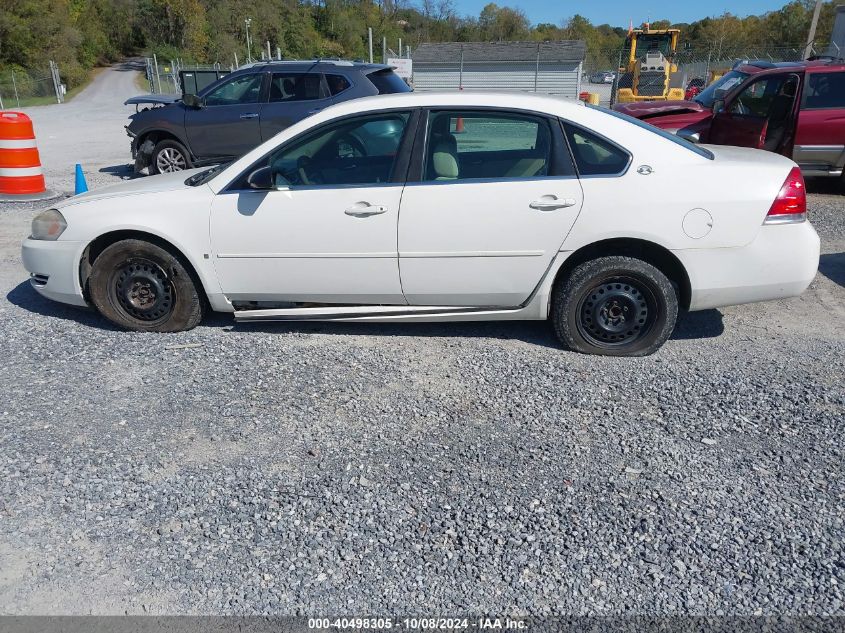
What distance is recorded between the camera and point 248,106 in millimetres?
→ 10703

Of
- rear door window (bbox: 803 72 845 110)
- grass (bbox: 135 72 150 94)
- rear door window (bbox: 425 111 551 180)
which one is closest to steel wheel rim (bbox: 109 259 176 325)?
rear door window (bbox: 425 111 551 180)

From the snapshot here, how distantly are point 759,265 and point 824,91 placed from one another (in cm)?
681

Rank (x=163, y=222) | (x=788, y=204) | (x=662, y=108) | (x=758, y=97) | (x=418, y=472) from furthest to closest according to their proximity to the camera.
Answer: (x=662, y=108) → (x=758, y=97) → (x=163, y=222) → (x=788, y=204) → (x=418, y=472)

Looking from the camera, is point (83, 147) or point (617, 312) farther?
point (83, 147)

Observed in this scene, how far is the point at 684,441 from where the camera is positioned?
143 inches

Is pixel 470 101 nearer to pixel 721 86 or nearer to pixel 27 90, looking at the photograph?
pixel 721 86

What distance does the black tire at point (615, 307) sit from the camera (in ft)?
14.4

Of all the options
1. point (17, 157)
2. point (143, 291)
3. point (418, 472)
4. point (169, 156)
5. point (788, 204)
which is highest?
point (788, 204)

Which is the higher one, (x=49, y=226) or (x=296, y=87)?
(x=296, y=87)

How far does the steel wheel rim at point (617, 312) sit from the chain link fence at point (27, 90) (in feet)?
138

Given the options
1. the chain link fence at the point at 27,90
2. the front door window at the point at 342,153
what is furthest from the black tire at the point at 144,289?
the chain link fence at the point at 27,90

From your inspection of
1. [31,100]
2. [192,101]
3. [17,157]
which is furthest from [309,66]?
[31,100]

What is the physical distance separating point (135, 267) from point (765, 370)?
428cm

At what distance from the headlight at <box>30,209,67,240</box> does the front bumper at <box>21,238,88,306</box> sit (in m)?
0.04
